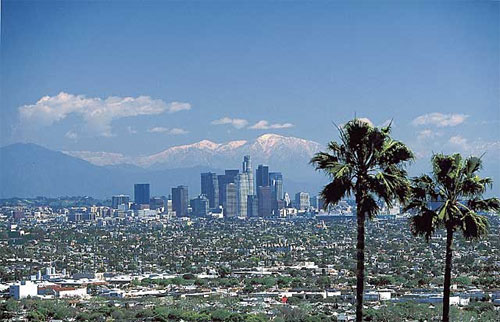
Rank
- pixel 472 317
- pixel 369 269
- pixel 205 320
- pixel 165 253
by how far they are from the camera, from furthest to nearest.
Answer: pixel 165 253 → pixel 369 269 → pixel 205 320 → pixel 472 317

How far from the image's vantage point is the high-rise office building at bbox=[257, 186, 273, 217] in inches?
5037

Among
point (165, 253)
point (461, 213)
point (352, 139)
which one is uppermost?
point (352, 139)

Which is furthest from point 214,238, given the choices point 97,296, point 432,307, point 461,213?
point 461,213

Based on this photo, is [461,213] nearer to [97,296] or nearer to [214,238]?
[97,296]

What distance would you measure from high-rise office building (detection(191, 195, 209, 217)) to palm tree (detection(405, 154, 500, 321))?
411ft

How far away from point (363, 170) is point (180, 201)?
427 feet

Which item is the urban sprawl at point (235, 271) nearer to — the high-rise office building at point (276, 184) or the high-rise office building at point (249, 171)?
the high-rise office building at point (276, 184)

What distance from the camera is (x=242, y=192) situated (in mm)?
132625

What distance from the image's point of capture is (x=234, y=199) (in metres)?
133

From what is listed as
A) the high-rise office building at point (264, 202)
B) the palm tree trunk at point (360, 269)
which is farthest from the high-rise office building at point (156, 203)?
the palm tree trunk at point (360, 269)

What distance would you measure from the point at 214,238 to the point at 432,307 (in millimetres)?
59065

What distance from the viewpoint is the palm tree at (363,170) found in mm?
7625

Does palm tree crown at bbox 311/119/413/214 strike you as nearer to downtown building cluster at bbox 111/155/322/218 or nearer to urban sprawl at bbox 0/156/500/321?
urban sprawl at bbox 0/156/500/321

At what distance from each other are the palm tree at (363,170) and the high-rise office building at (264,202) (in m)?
120
